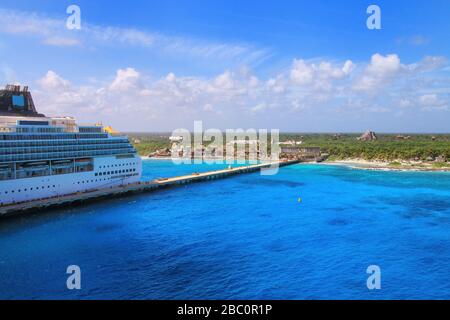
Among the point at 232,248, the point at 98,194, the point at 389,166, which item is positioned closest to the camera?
the point at 232,248

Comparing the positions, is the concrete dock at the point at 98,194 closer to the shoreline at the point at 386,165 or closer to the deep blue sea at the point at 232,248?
the deep blue sea at the point at 232,248

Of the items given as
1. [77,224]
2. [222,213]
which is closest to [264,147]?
[222,213]

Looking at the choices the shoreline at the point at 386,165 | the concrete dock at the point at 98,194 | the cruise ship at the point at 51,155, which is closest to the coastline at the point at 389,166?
the shoreline at the point at 386,165

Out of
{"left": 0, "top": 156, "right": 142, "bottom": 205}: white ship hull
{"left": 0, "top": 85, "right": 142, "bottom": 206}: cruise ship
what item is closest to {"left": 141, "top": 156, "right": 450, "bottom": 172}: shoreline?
{"left": 0, "top": 156, "right": 142, "bottom": 205}: white ship hull

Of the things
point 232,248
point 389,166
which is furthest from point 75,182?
point 389,166

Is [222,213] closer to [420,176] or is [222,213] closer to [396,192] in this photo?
[396,192]

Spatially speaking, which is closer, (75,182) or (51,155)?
(51,155)

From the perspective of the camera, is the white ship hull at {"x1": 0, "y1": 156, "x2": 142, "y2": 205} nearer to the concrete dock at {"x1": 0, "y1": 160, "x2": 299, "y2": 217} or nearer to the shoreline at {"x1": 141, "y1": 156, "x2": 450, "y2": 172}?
the concrete dock at {"x1": 0, "y1": 160, "x2": 299, "y2": 217}

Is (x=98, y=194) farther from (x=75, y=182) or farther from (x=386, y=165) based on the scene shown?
(x=386, y=165)
